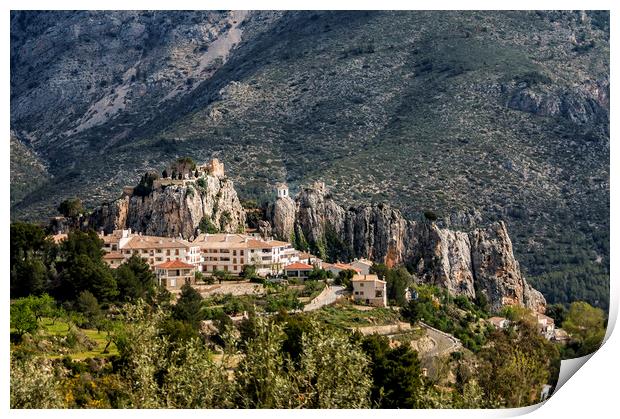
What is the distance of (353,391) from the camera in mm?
36969

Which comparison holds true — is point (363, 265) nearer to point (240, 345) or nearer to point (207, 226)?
point (207, 226)

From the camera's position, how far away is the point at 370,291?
55.7m

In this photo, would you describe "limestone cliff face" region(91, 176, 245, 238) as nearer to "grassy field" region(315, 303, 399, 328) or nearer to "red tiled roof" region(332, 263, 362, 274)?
"red tiled roof" region(332, 263, 362, 274)

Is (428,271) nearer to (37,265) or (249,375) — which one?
(37,265)

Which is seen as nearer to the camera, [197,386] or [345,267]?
[197,386]

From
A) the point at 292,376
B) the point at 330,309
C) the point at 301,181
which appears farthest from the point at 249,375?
the point at 301,181

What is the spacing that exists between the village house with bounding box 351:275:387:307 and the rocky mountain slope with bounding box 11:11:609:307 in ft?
33.5

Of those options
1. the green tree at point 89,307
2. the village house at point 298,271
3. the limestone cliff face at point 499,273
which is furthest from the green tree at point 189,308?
the limestone cliff face at point 499,273

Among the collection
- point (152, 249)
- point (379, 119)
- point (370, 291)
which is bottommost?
point (370, 291)

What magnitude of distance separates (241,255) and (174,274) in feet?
11.1

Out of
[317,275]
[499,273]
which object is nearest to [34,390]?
[317,275]

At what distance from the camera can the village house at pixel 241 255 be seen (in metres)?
58.1

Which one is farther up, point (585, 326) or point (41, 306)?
point (41, 306)

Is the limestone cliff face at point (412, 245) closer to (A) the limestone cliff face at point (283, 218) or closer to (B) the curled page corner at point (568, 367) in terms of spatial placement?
(A) the limestone cliff face at point (283, 218)
